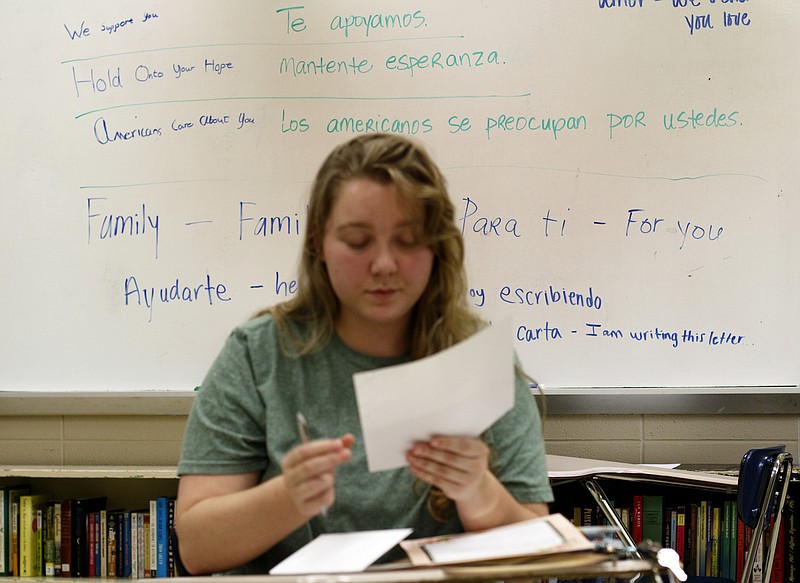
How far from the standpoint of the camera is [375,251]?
118 centimetres

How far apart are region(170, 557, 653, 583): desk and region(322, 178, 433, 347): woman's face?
410 millimetres

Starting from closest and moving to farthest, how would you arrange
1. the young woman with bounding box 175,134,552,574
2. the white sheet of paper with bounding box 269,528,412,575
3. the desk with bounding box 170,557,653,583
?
1. the desk with bounding box 170,557,653,583
2. the white sheet of paper with bounding box 269,528,412,575
3. the young woman with bounding box 175,134,552,574

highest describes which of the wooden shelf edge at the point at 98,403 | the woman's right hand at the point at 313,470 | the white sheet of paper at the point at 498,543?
the woman's right hand at the point at 313,470

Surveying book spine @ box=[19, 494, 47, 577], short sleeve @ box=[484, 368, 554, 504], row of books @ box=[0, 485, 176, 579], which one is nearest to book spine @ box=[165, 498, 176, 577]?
row of books @ box=[0, 485, 176, 579]

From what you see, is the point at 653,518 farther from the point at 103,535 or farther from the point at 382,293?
the point at 382,293

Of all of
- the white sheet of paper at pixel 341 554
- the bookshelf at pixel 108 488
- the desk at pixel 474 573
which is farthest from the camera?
the bookshelf at pixel 108 488

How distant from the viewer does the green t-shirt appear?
1207mm

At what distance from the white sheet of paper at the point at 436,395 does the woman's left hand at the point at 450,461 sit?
10 millimetres

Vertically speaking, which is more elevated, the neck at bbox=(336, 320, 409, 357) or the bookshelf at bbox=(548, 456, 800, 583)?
the neck at bbox=(336, 320, 409, 357)

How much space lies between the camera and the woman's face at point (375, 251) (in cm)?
118

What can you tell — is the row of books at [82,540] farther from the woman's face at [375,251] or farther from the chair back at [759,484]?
the woman's face at [375,251]

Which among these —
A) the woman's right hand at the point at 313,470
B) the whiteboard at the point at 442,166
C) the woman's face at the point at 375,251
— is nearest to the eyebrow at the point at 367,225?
→ the woman's face at the point at 375,251

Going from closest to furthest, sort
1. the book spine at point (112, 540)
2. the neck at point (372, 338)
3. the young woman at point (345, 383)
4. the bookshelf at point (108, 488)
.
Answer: the young woman at point (345, 383), the neck at point (372, 338), the book spine at point (112, 540), the bookshelf at point (108, 488)

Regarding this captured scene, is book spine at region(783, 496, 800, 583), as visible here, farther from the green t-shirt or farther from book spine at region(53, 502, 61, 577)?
book spine at region(53, 502, 61, 577)
